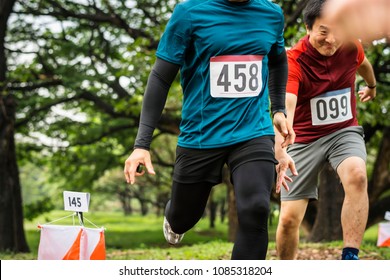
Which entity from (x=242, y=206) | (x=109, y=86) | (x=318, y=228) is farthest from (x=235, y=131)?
(x=109, y=86)

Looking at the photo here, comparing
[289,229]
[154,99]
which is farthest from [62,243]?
[154,99]

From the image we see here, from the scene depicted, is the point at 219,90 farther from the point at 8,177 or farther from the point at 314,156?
the point at 8,177

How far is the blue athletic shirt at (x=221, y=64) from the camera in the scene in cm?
384

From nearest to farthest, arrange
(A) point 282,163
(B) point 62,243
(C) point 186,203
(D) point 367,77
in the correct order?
A: (C) point 186,203 → (A) point 282,163 → (B) point 62,243 → (D) point 367,77

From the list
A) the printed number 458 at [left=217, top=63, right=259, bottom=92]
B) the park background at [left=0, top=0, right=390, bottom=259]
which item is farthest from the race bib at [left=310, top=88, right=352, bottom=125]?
the park background at [left=0, top=0, right=390, bottom=259]

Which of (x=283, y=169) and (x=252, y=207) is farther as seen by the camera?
(x=283, y=169)

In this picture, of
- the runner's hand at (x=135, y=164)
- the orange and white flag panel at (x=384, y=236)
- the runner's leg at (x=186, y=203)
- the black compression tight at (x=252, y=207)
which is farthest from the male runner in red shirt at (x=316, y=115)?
the orange and white flag panel at (x=384, y=236)

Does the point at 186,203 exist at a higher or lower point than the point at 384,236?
higher

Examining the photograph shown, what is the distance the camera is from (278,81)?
14.4 feet

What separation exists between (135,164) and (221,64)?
0.84m

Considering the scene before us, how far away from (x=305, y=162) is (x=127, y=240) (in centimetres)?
2182

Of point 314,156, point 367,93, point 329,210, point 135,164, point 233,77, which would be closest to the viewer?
point 135,164

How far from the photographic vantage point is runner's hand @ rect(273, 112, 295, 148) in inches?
166

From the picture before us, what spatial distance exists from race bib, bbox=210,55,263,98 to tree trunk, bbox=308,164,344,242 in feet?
31.0
